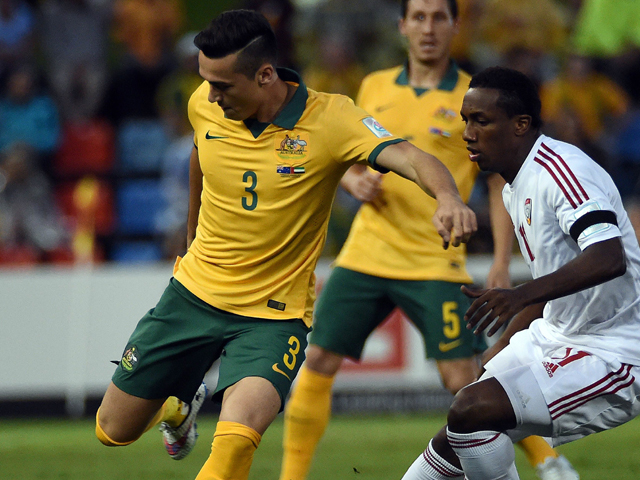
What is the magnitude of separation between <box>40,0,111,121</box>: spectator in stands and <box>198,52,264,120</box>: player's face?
855cm

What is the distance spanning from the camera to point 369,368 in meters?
9.68

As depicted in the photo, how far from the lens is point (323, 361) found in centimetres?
577

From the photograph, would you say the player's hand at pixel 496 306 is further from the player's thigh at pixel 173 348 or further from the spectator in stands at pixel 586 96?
the spectator in stands at pixel 586 96

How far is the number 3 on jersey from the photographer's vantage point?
4.60 metres

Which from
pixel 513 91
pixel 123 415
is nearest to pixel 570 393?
pixel 513 91

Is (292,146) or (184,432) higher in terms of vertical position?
(292,146)

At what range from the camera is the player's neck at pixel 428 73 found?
5935 millimetres

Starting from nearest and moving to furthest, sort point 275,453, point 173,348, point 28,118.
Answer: point 173,348, point 275,453, point 28,118

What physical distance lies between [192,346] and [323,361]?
1.27m

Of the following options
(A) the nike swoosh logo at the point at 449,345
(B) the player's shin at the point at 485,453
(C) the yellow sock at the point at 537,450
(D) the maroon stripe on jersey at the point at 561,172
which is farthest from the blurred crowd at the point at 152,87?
(B) the player's shin at the point at 485,453

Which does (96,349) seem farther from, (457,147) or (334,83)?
(457,147)

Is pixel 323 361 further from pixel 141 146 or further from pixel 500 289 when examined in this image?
pixel 141 146

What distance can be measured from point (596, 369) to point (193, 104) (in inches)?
90.3

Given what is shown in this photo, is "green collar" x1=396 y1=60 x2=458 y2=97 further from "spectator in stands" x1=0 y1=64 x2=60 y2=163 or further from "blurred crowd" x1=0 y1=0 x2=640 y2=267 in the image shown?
"spectator in stands" x1=0 y1=64 x2=60 y2=163
